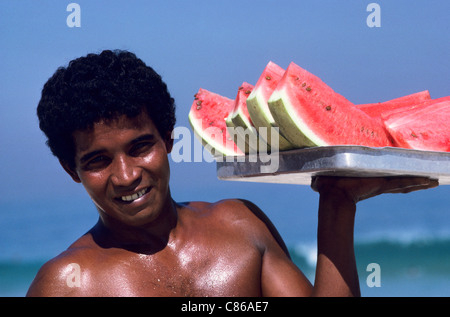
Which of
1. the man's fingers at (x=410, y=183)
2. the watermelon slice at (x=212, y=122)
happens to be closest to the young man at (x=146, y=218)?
the man's fingers at (x=410, y=183)

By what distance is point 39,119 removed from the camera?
94.4 inches

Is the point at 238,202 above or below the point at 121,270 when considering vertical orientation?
above

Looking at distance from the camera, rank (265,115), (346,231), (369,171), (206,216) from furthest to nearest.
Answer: (206,216), (346,231), (265,115), (369,171)

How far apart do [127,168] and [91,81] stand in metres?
0.37

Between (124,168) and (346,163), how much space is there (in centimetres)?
82

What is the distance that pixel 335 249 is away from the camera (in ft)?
6.86

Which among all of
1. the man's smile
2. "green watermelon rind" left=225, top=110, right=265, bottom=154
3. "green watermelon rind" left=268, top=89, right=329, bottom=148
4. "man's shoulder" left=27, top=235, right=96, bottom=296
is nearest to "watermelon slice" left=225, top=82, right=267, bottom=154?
"green watermelon rind" left=225, top=110, right=265, bottom=154

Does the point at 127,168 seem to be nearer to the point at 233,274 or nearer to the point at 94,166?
the point at 94,166

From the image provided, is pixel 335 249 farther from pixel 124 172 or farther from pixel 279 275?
pixel 124 172

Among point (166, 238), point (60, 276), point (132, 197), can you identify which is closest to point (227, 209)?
point (166, 238)

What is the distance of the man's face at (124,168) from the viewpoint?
7.06ft

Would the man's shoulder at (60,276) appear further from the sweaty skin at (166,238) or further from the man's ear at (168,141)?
the man's ear at (168,141)

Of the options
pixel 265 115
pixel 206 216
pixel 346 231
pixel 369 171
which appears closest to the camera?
pixel 369 171
